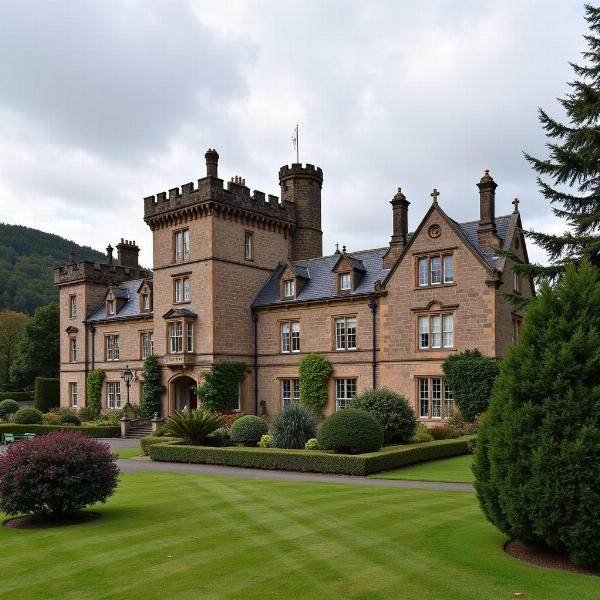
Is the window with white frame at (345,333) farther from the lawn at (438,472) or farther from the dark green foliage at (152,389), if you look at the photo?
the lawn at (438,472)

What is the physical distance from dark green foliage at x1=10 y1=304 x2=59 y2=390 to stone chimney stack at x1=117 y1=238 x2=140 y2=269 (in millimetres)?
16494

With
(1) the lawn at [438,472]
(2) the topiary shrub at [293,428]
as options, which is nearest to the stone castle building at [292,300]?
(2) the topiary shrub at [293,428]

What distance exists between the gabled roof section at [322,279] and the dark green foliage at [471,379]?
22.2 ft

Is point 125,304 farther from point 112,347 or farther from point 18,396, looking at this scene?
point 18,396

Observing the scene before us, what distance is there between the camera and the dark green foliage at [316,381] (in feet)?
116

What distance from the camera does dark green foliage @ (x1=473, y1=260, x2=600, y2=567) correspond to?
28.6 feet

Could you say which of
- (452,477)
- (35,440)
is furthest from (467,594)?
(452,477)

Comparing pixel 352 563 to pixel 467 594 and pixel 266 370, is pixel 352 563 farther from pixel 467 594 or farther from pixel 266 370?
pixel 266 370

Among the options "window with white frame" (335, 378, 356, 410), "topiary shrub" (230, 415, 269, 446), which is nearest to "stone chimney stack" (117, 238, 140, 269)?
"window with white frame" (335, 378, 356, 410)

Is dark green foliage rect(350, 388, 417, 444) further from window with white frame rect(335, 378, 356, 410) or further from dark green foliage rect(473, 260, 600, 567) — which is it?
dark green foliage rect(473, 260, 600, 567)

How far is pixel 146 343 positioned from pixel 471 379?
23.7 metres

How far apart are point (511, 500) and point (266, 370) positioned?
29718 millimetres

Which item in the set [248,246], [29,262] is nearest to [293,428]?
[248,246]

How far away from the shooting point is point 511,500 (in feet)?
30.4
